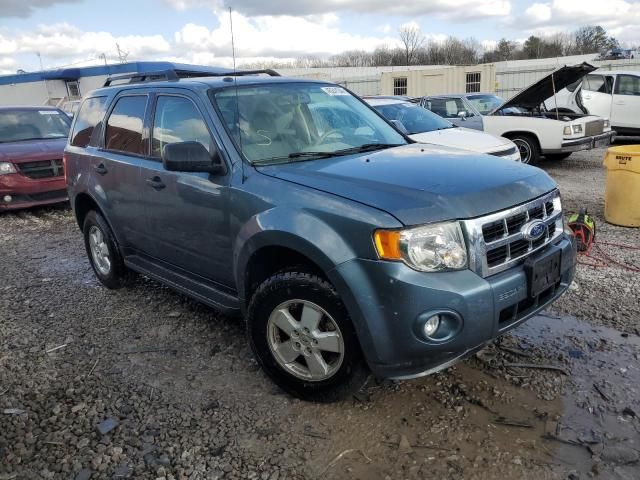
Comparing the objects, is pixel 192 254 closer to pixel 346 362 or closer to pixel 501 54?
pixel 346 362

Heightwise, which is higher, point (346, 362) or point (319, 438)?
point (346, 362)

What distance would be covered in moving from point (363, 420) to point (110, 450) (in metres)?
1.33

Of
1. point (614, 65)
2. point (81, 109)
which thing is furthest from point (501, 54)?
point (81, 109)

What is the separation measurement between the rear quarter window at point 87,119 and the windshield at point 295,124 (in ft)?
5.91

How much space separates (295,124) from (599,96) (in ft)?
41.0

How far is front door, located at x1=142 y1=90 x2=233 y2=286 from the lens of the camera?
3.30 meters

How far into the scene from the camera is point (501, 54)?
229ft

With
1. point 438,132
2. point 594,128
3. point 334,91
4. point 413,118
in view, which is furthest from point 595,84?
point 334,91

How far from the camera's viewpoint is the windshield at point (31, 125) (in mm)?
9031

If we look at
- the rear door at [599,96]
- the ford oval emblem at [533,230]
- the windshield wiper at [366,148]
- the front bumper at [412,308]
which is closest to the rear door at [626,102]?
the rear door at [599,96]

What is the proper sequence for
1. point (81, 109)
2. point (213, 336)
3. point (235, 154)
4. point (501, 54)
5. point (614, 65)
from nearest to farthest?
point (235, 154) < point (213, 336) < point (81, 109) < point (614, 65) < point (501, 54)

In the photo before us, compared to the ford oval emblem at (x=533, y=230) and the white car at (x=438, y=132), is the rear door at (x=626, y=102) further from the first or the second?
the ford oval emblem at (x=533, y=230)

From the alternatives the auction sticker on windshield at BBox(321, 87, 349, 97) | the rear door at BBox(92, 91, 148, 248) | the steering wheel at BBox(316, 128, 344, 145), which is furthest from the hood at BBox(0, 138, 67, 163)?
the steering wheel at BBox(316, 128, 344, 145)

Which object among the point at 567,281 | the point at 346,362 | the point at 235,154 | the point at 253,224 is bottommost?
the point at 346,362
